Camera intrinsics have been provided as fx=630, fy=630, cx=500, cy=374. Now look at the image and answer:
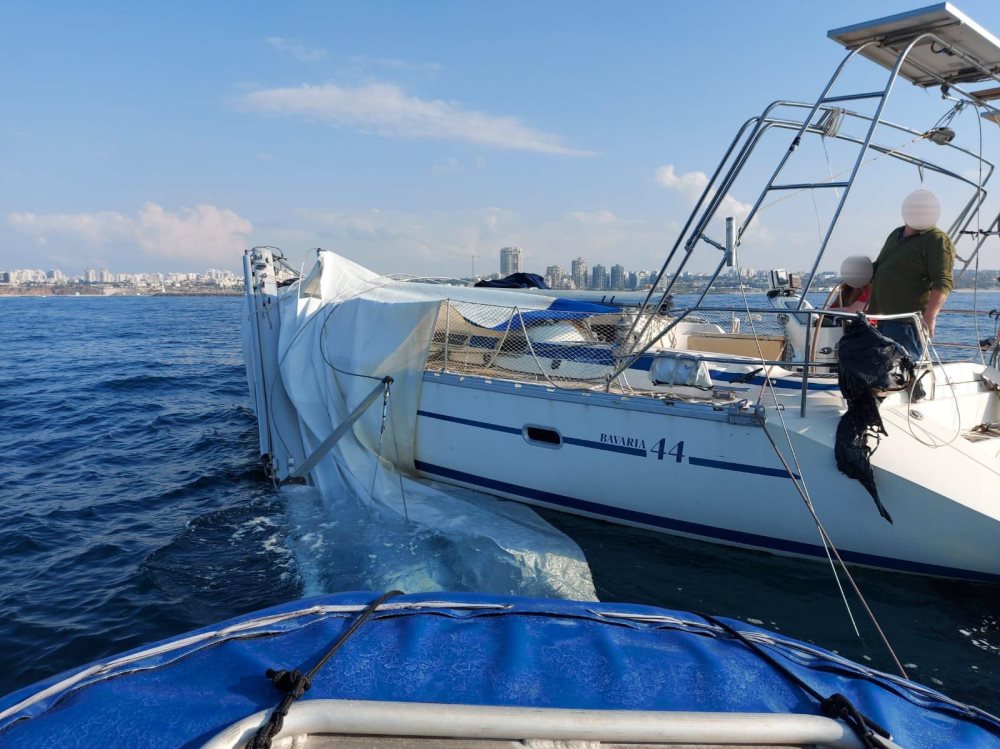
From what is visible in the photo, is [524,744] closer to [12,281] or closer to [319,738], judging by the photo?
[319,738]

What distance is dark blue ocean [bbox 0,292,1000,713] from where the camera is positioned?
14.0ft

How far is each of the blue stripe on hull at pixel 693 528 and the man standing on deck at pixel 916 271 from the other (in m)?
1.62

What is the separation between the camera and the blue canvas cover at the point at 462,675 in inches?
64.0

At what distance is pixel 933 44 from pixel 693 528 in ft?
14.0

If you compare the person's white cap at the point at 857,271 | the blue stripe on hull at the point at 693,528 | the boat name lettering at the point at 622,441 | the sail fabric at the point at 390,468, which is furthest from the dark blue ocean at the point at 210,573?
the person's white cap at the point at 857,271

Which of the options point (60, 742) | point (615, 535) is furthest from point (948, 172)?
point (60, 742)

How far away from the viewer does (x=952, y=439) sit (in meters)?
4.70

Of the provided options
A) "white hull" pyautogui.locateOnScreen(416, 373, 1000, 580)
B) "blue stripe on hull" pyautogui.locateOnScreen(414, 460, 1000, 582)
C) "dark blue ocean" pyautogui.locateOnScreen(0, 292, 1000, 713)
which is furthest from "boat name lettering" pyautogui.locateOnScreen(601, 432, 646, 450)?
"dark blue ocean" pyautogui.locateOnScreen(0, 292, 1000, 713)

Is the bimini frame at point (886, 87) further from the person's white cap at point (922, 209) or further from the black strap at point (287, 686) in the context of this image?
the black strap at point (287, 686)

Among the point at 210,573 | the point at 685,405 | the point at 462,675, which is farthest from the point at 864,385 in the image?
the point at 210,573

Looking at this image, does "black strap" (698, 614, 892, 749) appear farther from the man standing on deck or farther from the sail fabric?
the man standing on deck

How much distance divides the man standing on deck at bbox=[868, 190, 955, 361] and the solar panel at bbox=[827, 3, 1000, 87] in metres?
1.09

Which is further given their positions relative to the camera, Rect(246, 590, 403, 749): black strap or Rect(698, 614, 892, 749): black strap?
Rect(698, 614, 892, 749): black strap

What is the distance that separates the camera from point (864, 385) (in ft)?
14.3
